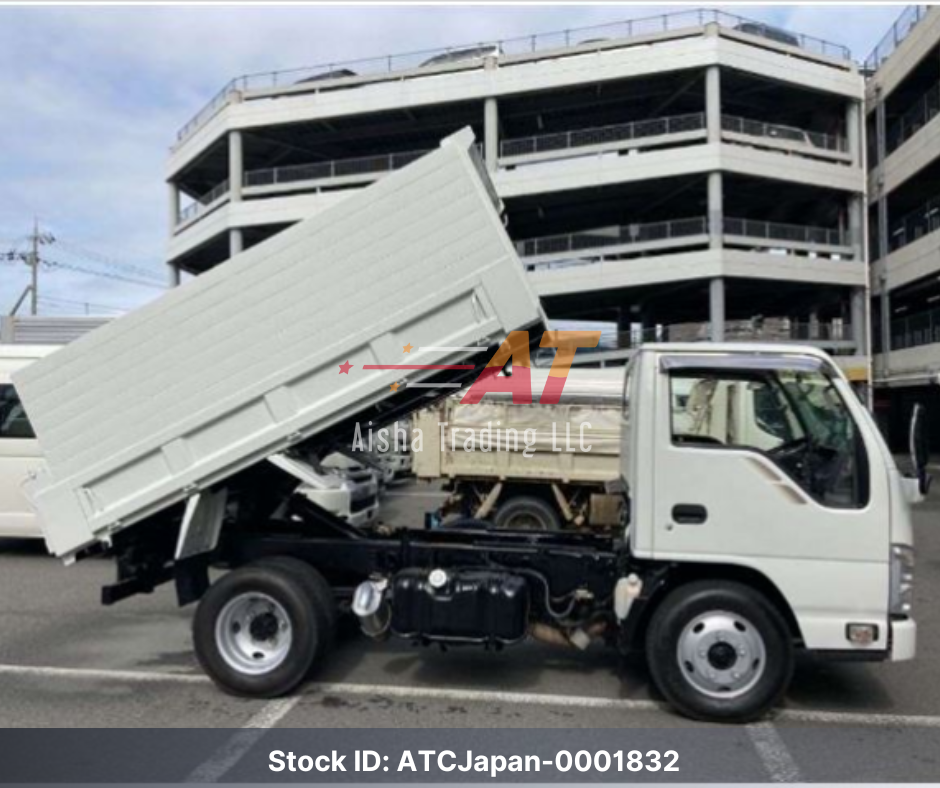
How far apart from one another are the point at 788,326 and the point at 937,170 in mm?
8344

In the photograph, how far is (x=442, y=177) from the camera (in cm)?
496

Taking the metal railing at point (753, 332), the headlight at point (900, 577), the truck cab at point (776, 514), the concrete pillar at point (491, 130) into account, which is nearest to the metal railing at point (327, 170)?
the concrete pillar at point (491, 130)

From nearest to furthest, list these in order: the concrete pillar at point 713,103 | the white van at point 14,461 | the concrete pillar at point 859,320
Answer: the white van at point 14,461
the concrete pillar at point 713,103
the concrete pillar at point 859,320

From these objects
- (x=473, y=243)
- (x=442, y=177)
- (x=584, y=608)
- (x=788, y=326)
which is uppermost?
(x=788, y=326)

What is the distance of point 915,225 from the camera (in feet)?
119

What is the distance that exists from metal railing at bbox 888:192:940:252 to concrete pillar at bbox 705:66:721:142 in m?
9.32

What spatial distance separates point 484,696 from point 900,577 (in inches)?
103

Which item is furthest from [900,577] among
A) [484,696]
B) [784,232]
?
[784,232]

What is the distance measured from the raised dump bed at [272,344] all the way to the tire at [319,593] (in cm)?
74

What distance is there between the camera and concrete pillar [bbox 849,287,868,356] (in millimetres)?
36781

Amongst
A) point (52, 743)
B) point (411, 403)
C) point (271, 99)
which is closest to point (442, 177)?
point (411, 403)

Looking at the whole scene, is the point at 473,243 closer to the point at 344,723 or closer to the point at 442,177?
the point at 442,177

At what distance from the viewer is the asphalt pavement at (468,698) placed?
14.8ft

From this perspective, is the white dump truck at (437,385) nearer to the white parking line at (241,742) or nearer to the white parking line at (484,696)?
the white parking line at (241,742)
